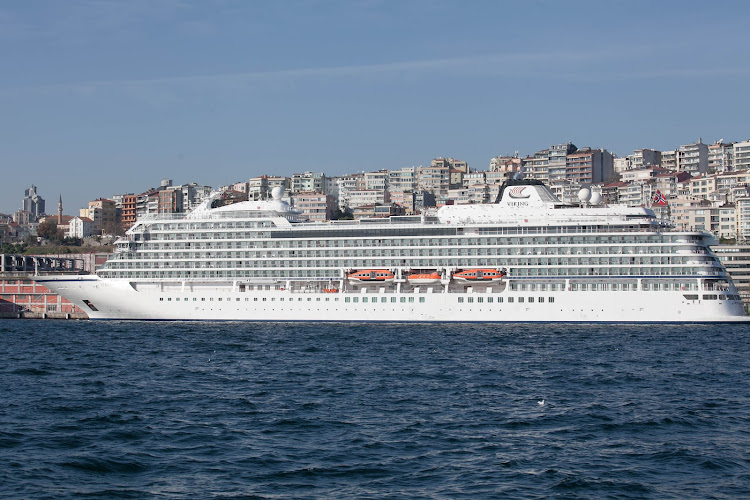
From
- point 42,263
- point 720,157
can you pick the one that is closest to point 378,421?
point 42,263

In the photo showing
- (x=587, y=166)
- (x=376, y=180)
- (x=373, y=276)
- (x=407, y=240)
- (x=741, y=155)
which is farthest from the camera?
(x=376, y=180)

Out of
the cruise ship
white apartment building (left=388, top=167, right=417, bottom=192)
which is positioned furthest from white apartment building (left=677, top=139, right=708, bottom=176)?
the cruise ship

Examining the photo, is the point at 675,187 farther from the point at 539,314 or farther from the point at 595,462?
the point at 595,462

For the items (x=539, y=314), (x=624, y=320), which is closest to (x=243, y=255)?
(x=539, y=314)

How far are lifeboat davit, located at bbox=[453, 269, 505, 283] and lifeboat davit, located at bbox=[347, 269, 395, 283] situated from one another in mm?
4505

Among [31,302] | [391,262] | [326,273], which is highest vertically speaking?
[391,262]

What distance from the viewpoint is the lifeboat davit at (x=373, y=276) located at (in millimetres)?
55844

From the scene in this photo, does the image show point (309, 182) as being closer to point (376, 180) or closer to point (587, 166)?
point (376, 180)

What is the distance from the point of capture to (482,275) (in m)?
54.3

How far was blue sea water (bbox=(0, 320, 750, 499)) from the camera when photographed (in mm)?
17234

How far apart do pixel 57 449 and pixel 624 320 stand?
38.1 meters

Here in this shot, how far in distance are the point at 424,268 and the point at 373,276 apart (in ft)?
10.9

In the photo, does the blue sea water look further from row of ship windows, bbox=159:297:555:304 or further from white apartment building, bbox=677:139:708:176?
white apartment building, bbox=677:139:708:176

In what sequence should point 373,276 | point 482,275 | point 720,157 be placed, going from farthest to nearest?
point 720,157
point 373,276
point 482,275
